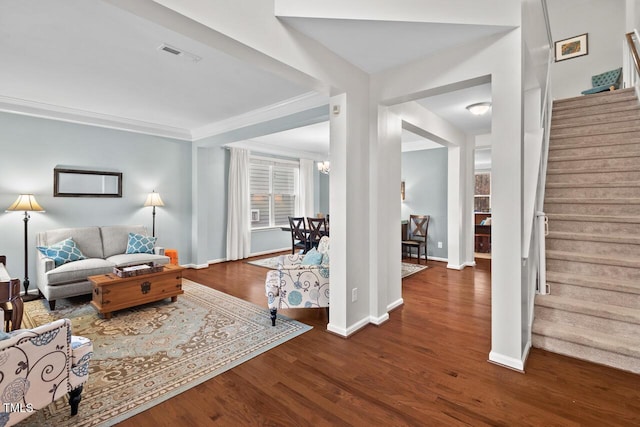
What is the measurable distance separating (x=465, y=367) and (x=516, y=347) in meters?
0.40

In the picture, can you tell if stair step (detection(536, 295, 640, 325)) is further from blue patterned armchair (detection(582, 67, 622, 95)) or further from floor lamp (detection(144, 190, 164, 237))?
floor lamp (detection(144, 190, 164, 237))

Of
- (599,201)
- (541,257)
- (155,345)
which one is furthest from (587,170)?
(155,345)

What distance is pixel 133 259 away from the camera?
4273mm

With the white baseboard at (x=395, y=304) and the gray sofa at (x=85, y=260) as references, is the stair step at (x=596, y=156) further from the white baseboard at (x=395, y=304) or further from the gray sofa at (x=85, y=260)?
the gray sofa at (x=85, y=260)

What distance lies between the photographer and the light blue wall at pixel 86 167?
13.2 ft

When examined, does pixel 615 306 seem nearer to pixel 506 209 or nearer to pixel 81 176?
pixel 506 209

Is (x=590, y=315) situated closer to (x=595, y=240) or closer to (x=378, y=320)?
(x=595, y=240)

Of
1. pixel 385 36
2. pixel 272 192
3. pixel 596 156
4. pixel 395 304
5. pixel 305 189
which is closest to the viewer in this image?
pixel 385 36

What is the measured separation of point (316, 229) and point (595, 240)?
152 inches

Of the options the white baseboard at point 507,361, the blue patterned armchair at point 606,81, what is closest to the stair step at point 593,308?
the white baseboard at point 507,361

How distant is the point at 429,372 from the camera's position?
2.24 meters

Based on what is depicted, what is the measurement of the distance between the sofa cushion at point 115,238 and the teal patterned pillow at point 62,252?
444 millimetres

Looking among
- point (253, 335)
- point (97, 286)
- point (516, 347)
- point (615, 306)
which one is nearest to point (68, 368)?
point (253, 335)

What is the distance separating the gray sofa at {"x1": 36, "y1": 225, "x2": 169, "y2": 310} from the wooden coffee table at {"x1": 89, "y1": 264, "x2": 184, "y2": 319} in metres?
0.45
